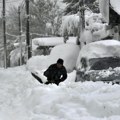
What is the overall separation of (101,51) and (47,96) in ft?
18.6

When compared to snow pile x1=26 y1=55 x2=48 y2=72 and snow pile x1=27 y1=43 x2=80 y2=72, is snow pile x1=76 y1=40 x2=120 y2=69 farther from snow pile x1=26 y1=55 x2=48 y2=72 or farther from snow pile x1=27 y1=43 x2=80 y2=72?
snow pile x1=26 y1=55 x2=48 y2=72

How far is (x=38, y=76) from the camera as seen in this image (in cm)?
1305

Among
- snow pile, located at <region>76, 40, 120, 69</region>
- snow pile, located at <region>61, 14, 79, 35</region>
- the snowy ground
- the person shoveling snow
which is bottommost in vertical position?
the snowy ground

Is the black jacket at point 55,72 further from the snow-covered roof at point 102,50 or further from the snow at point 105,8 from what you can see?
the snow at point 105,8

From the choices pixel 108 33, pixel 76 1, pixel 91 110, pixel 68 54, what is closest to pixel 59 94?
pixel 91 110

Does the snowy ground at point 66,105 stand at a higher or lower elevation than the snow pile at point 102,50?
lower

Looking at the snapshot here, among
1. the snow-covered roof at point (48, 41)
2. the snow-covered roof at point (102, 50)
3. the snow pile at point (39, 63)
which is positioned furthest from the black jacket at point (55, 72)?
the snow-covered roof at point (48, 41)

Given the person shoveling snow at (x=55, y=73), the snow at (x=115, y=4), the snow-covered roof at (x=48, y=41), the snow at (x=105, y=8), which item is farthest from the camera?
the snow-covered roof at (x=48, y=41)

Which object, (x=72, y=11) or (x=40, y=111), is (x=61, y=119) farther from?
(x=72, y=11)

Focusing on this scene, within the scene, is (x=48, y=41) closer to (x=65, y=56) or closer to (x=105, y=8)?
(x=65, y=56)

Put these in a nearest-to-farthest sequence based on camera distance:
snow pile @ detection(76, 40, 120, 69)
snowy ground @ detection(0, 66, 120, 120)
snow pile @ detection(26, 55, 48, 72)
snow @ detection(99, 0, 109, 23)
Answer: snowy ground @ detection(0, 66, 120, 120), snow pile @ detection(76, 40, 120, 69), snow @ detection(99, 0, 109, 23), snow pile @ detection(26, 55, 48, 72)

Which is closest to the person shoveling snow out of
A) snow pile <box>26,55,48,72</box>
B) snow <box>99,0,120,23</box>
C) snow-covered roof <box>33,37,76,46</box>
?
snow <box>99,0,120,23</box>

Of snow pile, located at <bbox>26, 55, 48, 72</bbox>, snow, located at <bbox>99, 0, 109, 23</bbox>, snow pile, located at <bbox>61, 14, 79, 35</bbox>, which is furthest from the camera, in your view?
snow pile, located at <bbox>61, 14, 79, 35</bbox>

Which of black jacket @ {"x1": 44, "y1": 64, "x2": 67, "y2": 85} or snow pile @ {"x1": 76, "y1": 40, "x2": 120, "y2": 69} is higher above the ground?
snow pile @ {"x1": 76, "y1": 40, "x2": 120, "y2": 69}
